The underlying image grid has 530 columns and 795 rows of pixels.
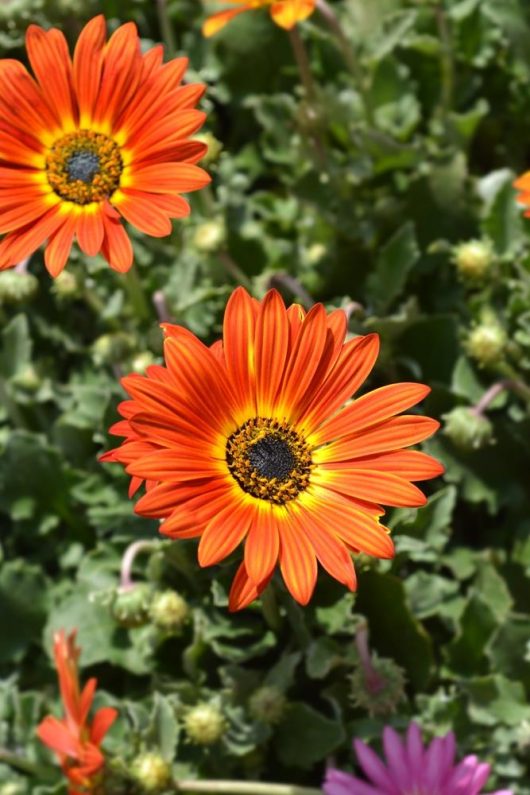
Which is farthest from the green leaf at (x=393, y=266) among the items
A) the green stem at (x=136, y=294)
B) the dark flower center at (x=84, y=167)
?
the dark flower center at (x=84, y=167)

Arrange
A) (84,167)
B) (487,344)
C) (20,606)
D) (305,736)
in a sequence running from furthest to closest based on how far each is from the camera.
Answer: (20,606) < (487,344) < (305,736) < (84,167)

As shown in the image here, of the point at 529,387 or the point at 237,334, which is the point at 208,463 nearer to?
the point at 237,334

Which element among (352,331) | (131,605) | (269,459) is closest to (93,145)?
(352,331)

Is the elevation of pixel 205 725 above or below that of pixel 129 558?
below

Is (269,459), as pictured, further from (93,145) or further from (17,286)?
(17,286)

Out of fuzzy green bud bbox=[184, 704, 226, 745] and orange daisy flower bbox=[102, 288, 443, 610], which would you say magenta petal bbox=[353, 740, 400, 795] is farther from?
orange daisy flower bbox=[102, 288, 443, 610]

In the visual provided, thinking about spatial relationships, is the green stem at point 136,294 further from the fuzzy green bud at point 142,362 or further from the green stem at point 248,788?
the green stem at point 248,788

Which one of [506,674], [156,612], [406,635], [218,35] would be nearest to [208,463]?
[156,612]
